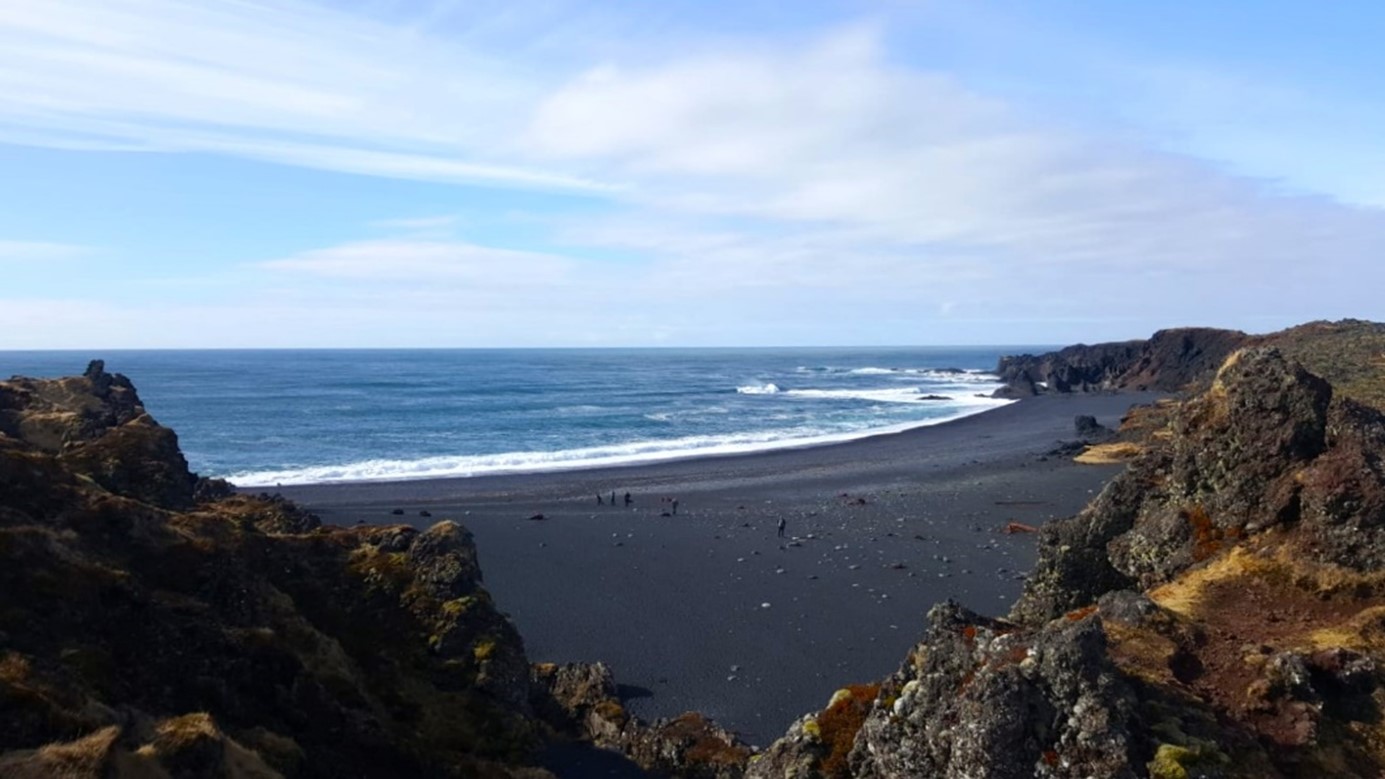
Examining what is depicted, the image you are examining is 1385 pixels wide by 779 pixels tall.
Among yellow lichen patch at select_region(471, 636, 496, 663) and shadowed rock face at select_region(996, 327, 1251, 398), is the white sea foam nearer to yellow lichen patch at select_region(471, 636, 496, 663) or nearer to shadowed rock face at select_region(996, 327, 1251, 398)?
yellow lichen patch at select_region(471, 636, 496, 663)

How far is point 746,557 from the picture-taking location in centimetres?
3122

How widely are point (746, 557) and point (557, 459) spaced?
30151 millimetres

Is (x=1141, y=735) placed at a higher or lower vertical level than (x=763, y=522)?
higher

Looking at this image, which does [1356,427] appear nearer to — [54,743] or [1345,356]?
[54,743]

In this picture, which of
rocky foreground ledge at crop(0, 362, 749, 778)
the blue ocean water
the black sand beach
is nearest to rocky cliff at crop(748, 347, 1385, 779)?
rocky foreground ledge at crop(0, 362, 749, 778)

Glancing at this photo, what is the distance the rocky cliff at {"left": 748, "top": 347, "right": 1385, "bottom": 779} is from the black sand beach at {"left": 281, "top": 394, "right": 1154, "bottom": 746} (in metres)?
7.30

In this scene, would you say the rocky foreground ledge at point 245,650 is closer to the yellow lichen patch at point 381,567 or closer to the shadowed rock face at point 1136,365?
the yellow lichen patch at point 381,567

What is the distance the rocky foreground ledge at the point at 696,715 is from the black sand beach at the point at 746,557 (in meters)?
4.31

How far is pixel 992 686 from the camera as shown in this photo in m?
8.80

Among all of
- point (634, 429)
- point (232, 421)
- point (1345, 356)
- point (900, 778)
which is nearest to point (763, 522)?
point (900, 778)

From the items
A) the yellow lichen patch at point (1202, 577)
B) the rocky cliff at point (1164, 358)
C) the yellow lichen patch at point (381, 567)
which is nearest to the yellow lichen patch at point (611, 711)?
the yellow lichen patch at point (381, 567)

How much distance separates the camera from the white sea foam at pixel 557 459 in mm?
52531

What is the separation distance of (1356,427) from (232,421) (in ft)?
275

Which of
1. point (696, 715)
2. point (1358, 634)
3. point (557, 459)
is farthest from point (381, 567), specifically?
point (557, 459)
